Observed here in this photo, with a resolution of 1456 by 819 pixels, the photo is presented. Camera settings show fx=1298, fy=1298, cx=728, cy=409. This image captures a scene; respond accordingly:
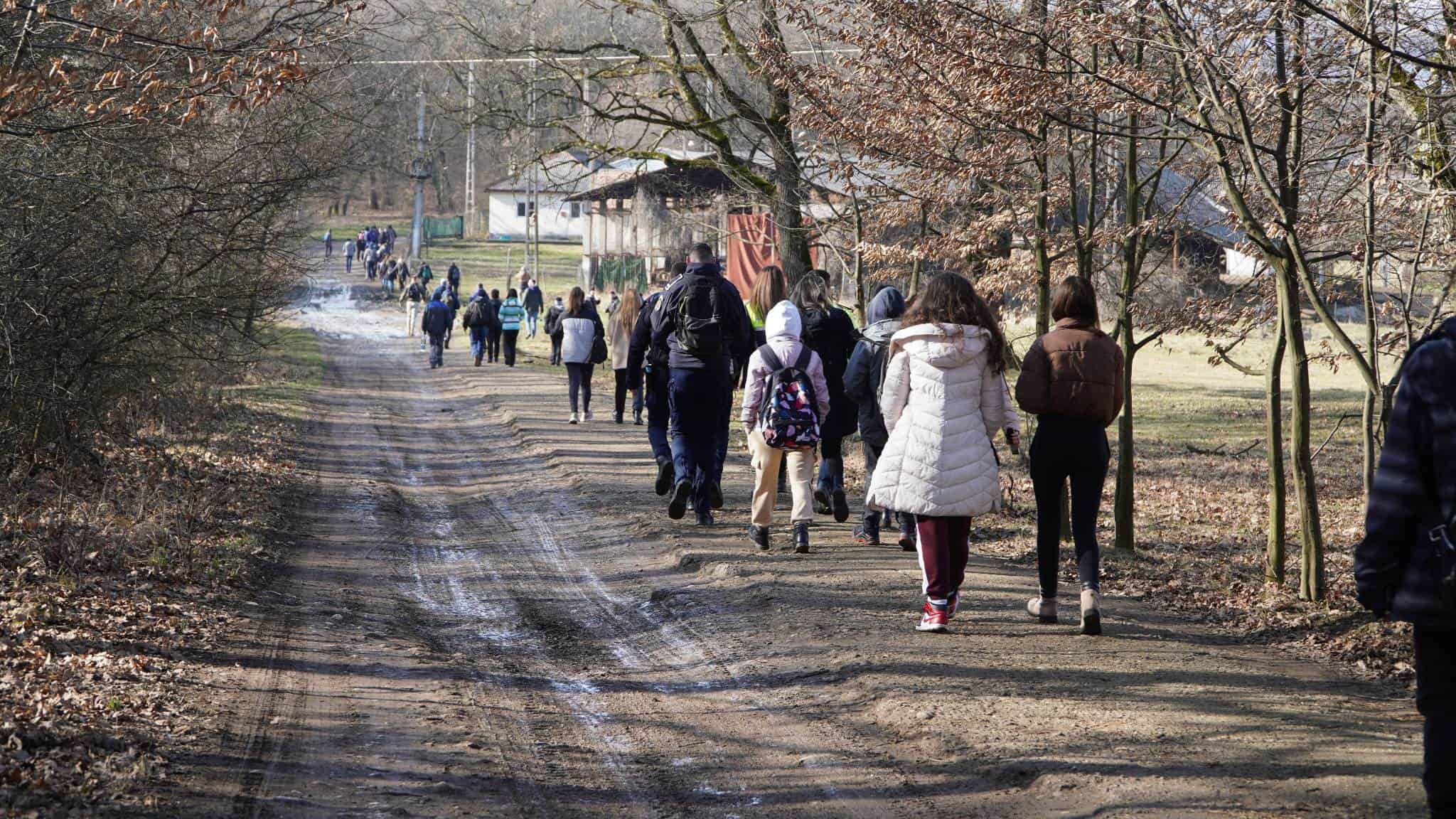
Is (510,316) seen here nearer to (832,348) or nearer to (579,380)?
(579,380)

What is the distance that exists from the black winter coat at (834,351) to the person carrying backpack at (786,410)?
3.26 feet

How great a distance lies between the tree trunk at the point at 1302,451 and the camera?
8484 mm

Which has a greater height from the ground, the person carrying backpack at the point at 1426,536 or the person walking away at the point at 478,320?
the person walking away at the point at 478,320

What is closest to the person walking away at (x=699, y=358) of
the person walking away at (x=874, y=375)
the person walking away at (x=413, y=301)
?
the person walking away at (x=874, y=375)

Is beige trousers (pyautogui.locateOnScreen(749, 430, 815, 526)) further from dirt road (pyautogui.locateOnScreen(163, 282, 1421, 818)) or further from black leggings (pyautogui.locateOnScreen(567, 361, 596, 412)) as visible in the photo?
black leggings (pyautogui.locateOnScreen(567, 361, 596, 412))

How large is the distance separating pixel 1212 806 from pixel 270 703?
4.23 meters

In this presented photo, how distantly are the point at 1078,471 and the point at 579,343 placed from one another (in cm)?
1225

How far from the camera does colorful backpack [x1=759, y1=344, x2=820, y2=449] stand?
30.9ft

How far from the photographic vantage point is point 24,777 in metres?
4.84

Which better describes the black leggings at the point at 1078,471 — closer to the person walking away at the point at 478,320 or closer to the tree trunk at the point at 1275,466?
the tree trunk at the point at 1275,466

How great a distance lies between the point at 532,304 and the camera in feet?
138

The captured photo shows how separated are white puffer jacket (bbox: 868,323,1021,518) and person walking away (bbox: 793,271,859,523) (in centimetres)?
334

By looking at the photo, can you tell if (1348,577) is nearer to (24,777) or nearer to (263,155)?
(24,777)

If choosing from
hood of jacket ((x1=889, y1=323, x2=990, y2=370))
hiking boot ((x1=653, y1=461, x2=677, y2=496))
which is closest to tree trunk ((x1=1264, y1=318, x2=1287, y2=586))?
hood of jacket ((x1=889, y1=323, x2=990, y2=370))
